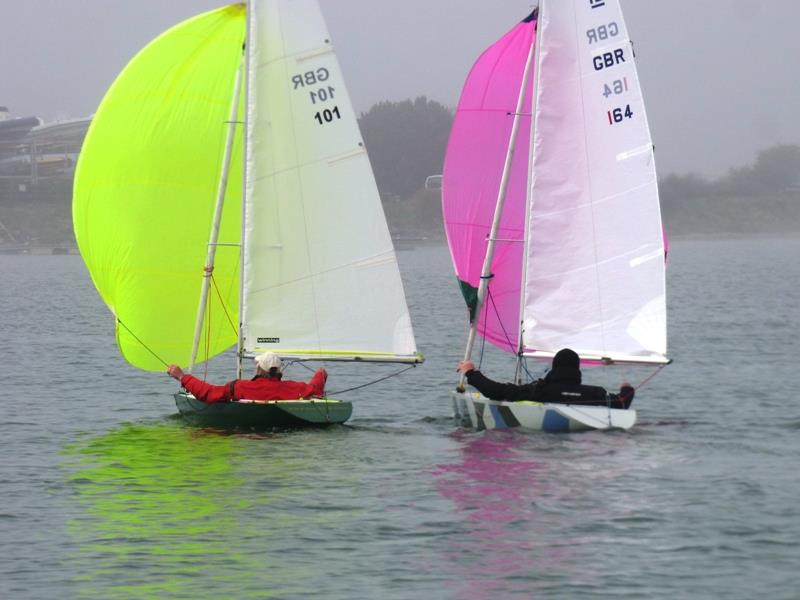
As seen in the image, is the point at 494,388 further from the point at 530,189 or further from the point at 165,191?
the point at 165,191

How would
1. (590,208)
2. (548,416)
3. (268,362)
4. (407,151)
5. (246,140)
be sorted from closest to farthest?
(548,416) → (268,362) → (246,140) → (590,208) → (407,151)

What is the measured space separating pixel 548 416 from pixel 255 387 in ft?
13.4

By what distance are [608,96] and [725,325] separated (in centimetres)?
2915

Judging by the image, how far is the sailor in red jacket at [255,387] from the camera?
22703mm

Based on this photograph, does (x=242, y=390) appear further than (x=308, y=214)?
No

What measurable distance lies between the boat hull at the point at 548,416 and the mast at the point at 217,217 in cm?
426

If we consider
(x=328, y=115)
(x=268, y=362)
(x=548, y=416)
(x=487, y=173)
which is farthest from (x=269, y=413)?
(x=487, y=173)

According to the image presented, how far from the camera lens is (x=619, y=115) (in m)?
23.7

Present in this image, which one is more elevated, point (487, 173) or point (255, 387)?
point (487, 173)

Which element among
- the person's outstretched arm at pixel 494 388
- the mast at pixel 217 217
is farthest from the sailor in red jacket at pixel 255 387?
the person's outstretched arm at pixel 494 388

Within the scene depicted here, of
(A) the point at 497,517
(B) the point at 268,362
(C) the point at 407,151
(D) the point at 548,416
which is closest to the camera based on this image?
(A) the point at 497,517

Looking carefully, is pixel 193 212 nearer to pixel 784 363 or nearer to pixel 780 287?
pixel 784 363

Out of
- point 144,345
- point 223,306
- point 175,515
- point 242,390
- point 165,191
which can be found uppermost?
point 165,191

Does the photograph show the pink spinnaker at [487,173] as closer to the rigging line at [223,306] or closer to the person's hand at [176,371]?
the rigging line at [223,306]
